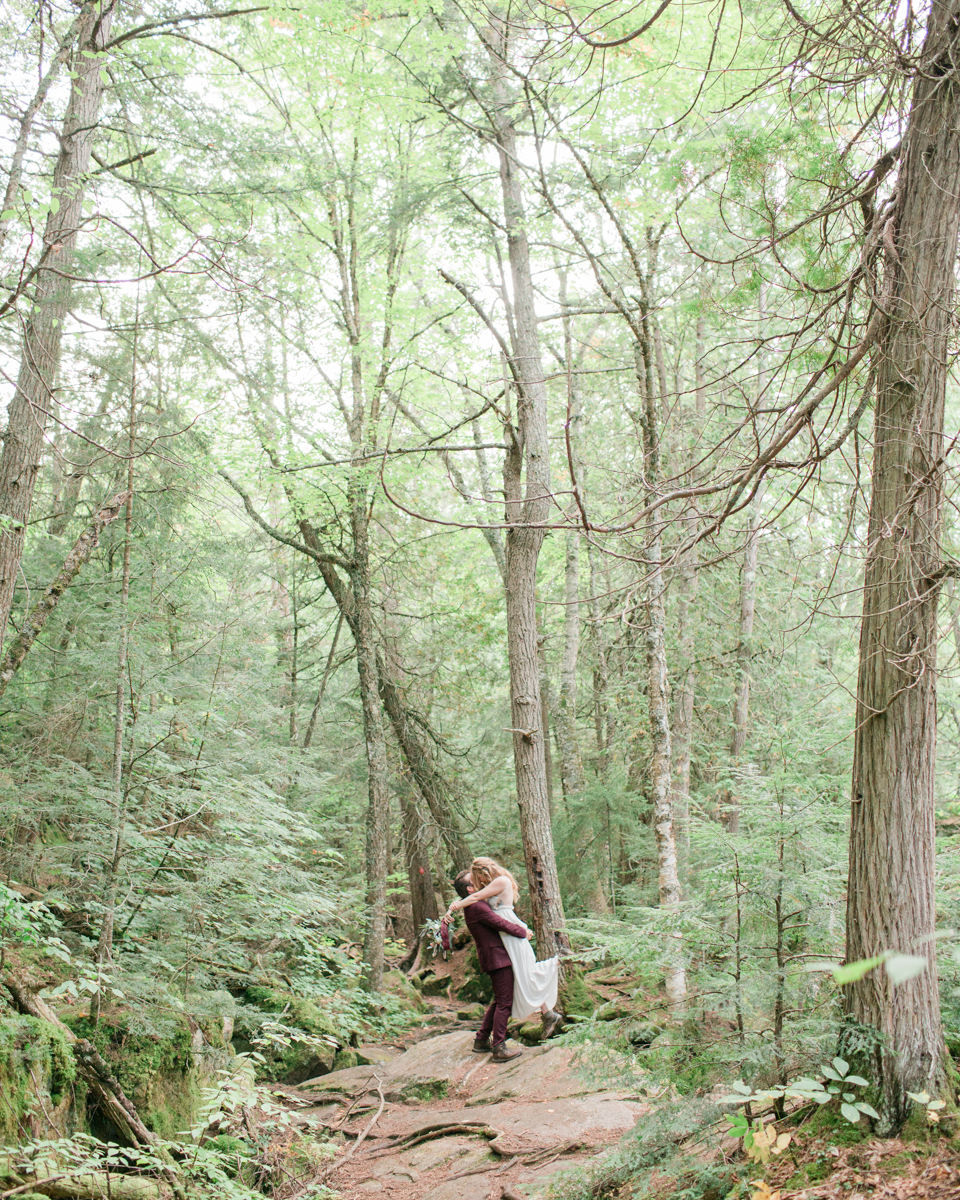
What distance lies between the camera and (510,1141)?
521 cm

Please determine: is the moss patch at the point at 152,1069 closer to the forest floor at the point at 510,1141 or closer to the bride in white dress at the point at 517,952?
the forest floor at the point at 510,1141

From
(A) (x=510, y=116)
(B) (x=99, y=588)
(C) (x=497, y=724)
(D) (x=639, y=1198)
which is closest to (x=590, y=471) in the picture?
(C) (x=497, y=724)

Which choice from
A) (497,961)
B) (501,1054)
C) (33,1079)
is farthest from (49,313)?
(501,1054)

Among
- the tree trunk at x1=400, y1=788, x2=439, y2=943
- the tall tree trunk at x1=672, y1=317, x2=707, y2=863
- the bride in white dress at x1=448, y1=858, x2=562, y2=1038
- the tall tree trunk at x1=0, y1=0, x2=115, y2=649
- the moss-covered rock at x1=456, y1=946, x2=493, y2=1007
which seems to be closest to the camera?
the tall tree trunk at x1=0, y1=0, x2=115, y2=649

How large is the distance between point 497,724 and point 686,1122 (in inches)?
457

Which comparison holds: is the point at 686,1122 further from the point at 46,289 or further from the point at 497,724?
the point at 497,724

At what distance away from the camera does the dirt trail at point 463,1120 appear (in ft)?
15.8

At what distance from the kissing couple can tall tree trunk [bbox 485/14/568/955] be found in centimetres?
70

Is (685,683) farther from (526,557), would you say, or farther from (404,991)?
(404,991)

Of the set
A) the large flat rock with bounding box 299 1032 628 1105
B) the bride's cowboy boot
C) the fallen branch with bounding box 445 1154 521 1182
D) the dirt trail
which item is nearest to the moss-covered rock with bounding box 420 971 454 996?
the large flat rock with bounding box 299 1032 628 1105

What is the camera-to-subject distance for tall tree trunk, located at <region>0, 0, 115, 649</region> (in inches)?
255

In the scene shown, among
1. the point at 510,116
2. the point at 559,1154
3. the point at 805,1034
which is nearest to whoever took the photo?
the point at 805,1034

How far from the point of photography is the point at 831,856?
389 cm

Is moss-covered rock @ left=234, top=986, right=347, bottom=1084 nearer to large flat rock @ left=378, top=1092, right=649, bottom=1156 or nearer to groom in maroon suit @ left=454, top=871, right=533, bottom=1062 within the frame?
groom in maroon suit @ left=454, top=871, right=533, bottom=1062
